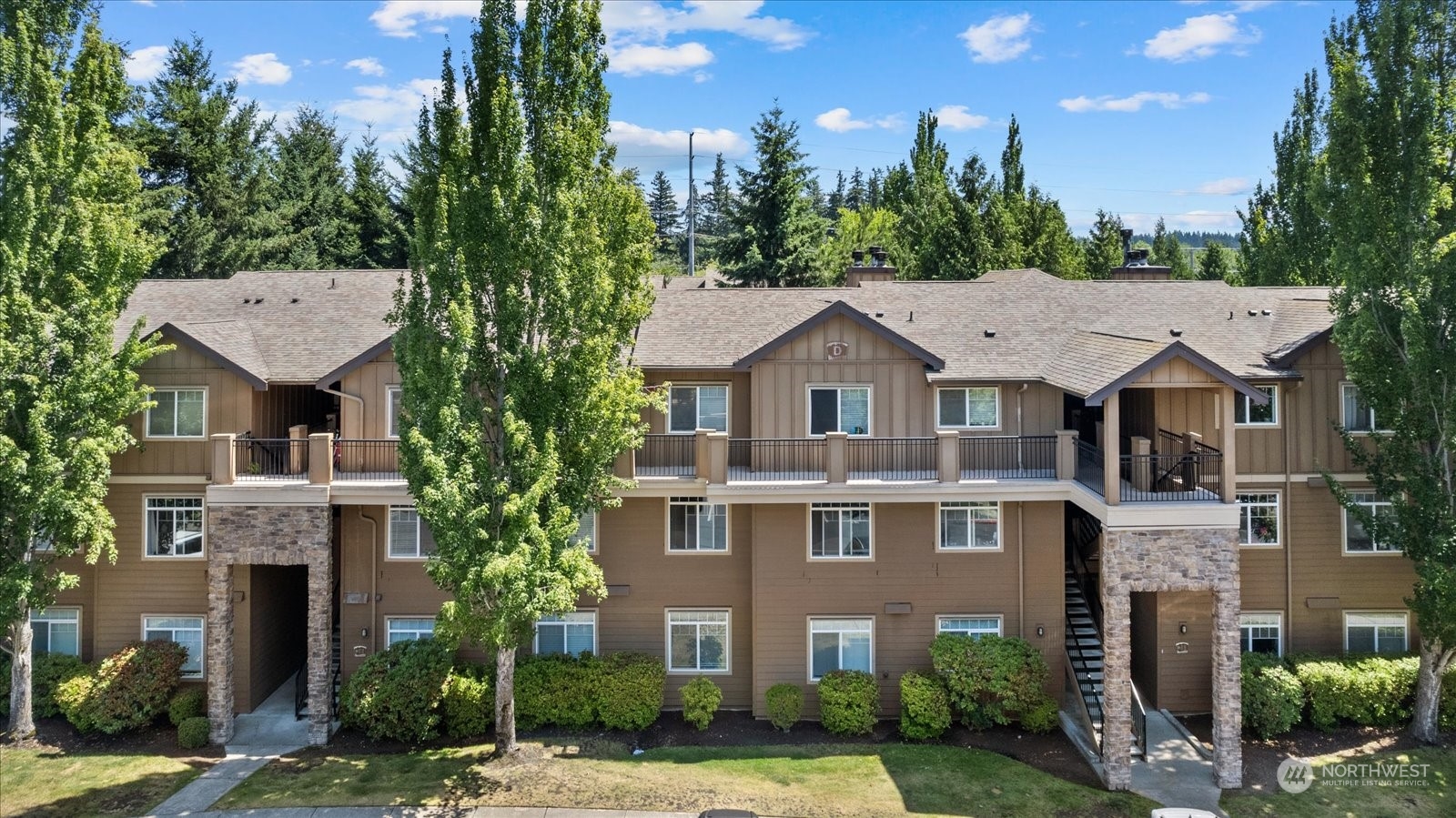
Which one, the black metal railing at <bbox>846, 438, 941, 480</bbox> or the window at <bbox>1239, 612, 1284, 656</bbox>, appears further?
the window at <bbox>1239, 612, 1284, 656</bbox>

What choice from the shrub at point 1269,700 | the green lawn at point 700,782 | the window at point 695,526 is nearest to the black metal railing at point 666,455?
the window at point 695,526

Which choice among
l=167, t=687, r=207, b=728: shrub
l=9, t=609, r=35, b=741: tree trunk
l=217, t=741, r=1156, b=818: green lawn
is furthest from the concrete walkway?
l=9, t=609, r=35, b=741: tree trunk

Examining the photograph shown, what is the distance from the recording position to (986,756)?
648 inches

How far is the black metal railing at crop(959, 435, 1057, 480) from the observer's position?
18156 millimetres

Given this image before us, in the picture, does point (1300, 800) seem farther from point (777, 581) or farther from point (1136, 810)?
point (777, 581)

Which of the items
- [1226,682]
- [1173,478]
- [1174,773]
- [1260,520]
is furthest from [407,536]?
[1260,520]

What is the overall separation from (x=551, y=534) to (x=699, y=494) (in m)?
3.80

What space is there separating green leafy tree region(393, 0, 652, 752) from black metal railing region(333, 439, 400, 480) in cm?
373

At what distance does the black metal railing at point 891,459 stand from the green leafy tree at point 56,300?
45.5 ft

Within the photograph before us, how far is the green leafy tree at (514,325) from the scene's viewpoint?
14320 mm

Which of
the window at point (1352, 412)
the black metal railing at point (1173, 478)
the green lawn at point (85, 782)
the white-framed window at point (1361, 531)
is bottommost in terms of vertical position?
the green lawn at point (85, 782)

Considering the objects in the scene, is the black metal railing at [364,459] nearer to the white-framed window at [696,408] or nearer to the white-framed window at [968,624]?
the white-framed window at [696,408]

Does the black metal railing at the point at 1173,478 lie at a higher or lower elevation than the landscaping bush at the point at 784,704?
higher

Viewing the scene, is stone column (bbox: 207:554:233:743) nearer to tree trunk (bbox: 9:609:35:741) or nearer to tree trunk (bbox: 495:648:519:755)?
tree trunk (bbox: 9:609:35:741)
